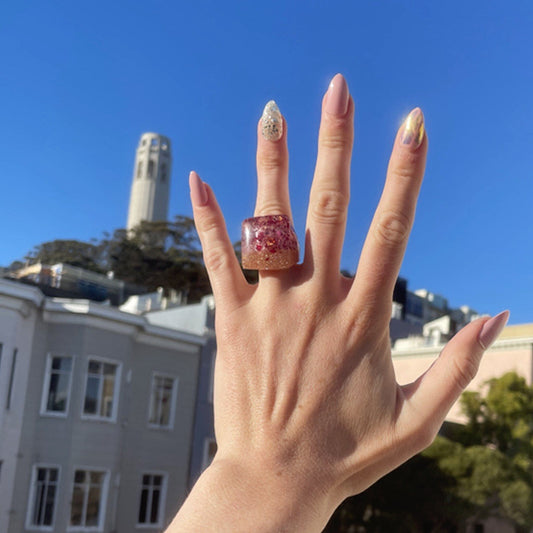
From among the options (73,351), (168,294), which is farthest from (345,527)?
(168,294)

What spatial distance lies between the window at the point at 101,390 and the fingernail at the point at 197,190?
14.8 metres

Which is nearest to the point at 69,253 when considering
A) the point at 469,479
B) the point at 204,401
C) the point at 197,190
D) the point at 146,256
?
the point at 146,256

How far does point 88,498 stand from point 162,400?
10.0 ft

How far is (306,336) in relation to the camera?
59.2 inches

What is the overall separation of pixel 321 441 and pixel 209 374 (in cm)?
1771

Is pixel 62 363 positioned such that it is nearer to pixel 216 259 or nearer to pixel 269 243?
pixel 216 259

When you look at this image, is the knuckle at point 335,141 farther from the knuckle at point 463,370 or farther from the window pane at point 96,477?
the window pane at point 96,477

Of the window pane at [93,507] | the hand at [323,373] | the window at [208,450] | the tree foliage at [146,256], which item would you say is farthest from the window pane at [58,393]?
the tree foliage at [146,256]

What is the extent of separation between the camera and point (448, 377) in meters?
1.48

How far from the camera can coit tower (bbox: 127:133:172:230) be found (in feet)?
342

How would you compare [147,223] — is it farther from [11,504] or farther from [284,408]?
[284,408]

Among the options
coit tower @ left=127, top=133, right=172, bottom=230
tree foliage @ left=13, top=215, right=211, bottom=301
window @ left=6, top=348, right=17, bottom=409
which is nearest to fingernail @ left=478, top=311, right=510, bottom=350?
window @ left=6, top=348, right=17, bottom=409

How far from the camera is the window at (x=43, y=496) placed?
1488 cm

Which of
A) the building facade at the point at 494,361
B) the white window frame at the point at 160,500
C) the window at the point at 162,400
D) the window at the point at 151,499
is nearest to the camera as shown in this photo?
the white window frame at the point at 160,500
